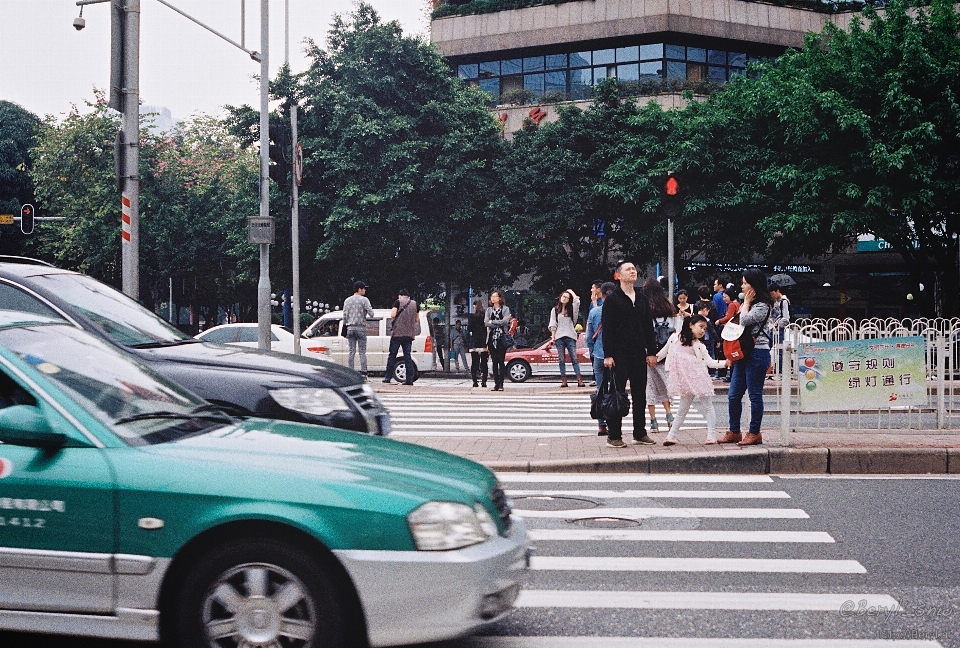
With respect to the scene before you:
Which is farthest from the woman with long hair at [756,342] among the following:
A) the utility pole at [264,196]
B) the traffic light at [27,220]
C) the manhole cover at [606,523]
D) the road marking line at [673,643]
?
the traffic light at [27,220]

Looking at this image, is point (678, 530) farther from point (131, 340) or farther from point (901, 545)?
point (131, 340)

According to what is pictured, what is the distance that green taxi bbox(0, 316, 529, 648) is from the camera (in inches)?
151

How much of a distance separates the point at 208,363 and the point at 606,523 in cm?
290

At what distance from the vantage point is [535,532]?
702 centimetres

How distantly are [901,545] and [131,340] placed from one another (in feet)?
17.0

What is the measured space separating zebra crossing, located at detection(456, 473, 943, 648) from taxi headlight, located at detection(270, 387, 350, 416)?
1556 mm

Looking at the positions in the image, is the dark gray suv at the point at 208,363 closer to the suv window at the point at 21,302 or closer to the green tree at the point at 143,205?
the suv window at the point at 21,302

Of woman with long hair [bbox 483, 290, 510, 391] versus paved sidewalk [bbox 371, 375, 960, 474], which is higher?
woman with long hair [bbox 483, 290, 510, 391]

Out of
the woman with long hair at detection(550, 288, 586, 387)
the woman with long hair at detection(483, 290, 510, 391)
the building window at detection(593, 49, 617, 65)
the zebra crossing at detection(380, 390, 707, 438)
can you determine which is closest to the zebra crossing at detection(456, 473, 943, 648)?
the zebra crossing at detection(380, 390, 707, 438)

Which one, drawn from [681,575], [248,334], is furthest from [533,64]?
[681,575]

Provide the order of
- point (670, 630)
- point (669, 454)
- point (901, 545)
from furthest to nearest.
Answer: point (669, 454), point (901, 545), point (670, 630)

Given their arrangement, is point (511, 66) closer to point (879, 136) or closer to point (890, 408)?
point (879, 136)

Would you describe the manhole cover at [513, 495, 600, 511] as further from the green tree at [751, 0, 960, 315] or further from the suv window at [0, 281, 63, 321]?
the green tree at [751, 0, 960, 315]

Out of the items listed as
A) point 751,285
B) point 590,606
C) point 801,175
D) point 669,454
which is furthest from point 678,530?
point 801,175
